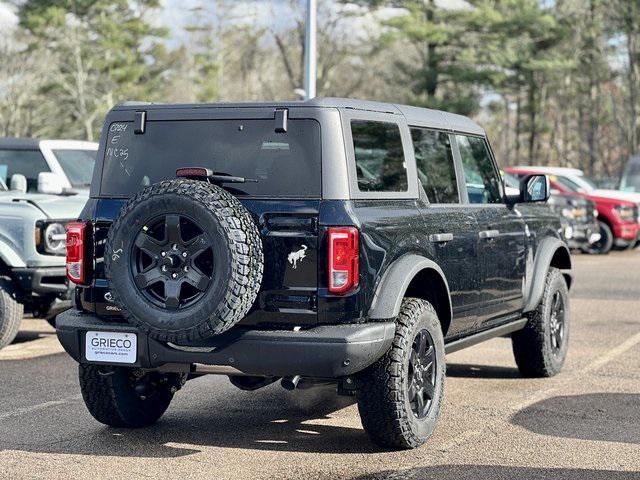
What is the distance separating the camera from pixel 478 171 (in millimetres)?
7996

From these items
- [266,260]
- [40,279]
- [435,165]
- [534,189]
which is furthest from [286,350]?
[40,279]

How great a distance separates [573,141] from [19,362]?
5608cm

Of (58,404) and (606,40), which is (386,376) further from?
(606,40)

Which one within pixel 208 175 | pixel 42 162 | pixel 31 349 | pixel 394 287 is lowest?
pixel 31 349

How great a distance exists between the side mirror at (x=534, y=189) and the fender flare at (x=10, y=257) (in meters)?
4.21

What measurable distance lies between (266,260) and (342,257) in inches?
15.4

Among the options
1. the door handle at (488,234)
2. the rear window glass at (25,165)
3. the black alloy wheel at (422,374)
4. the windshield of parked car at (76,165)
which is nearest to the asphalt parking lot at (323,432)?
the black alloy wheel at (422,374)

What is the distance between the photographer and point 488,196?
807cm

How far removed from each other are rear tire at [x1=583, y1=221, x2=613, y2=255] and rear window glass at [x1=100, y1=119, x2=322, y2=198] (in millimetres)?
18491

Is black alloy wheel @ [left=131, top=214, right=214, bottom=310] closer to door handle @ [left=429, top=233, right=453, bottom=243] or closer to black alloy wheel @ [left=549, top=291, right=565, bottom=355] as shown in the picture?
door handle @ [left=429, top=233, right=453, bottom=243]

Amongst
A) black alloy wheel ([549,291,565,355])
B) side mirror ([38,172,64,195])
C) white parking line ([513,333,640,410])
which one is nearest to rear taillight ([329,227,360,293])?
white parking line ([513,333,640,410])

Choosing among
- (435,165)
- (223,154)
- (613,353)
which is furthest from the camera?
(613,353)

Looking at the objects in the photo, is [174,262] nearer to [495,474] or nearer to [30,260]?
[495,474]

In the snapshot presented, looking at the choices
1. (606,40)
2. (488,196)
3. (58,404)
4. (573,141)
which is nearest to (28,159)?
(58,404)
